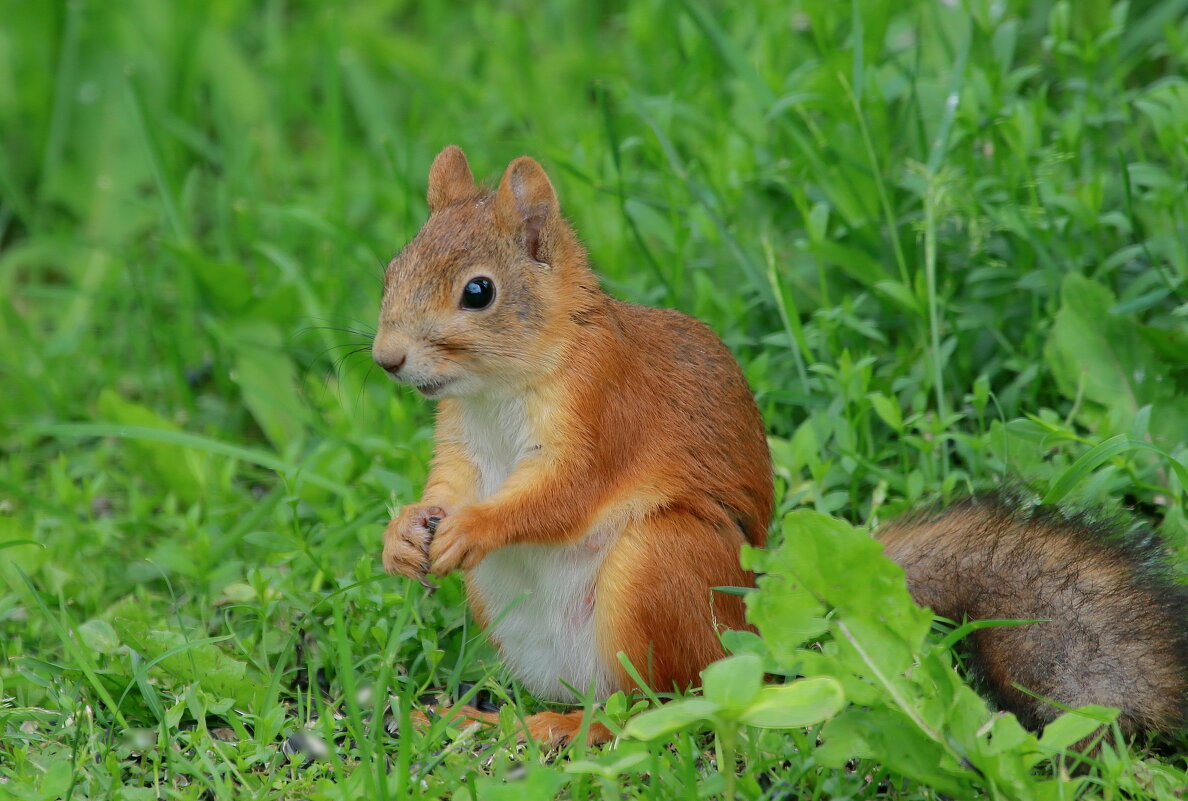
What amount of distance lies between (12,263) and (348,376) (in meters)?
1.43

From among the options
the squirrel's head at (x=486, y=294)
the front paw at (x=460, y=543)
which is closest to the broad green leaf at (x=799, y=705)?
the front paw at (x=460, y=543)

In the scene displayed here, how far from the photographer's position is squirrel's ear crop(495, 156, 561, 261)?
2369mm

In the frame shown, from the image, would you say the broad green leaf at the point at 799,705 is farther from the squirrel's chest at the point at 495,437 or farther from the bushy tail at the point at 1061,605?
the squirrel's chest at the point at 495,437

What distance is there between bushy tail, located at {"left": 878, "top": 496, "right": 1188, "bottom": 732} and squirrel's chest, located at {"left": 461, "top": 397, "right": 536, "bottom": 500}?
69cm

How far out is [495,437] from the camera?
93.9 inches

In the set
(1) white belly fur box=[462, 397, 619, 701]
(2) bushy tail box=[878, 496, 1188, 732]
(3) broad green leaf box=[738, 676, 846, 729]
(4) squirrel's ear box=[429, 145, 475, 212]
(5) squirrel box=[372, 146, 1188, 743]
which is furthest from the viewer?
(4) squirrel's ear box=[429, 145, 475, 212]

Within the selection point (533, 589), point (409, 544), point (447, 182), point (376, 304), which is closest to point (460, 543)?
point (409, 544)

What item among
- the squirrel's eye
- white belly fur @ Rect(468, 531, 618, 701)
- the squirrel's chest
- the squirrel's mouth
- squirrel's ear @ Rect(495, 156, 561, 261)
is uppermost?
squirrel's ear @ Rect(495, 156, 561, 261)

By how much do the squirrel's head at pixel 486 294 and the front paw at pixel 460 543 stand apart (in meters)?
0.21

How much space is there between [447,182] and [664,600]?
89 cm

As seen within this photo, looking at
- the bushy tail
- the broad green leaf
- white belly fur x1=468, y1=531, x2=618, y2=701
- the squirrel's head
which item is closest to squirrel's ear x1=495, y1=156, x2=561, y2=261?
the squirrel's head

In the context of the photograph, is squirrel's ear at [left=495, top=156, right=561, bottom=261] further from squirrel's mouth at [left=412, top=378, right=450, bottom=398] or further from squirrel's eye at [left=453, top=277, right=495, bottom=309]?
squirrel's mouth at [left=412, top=378, right=450, bottom=398]

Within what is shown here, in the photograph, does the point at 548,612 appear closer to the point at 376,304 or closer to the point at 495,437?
the point at 495,437

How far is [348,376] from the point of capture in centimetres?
345
